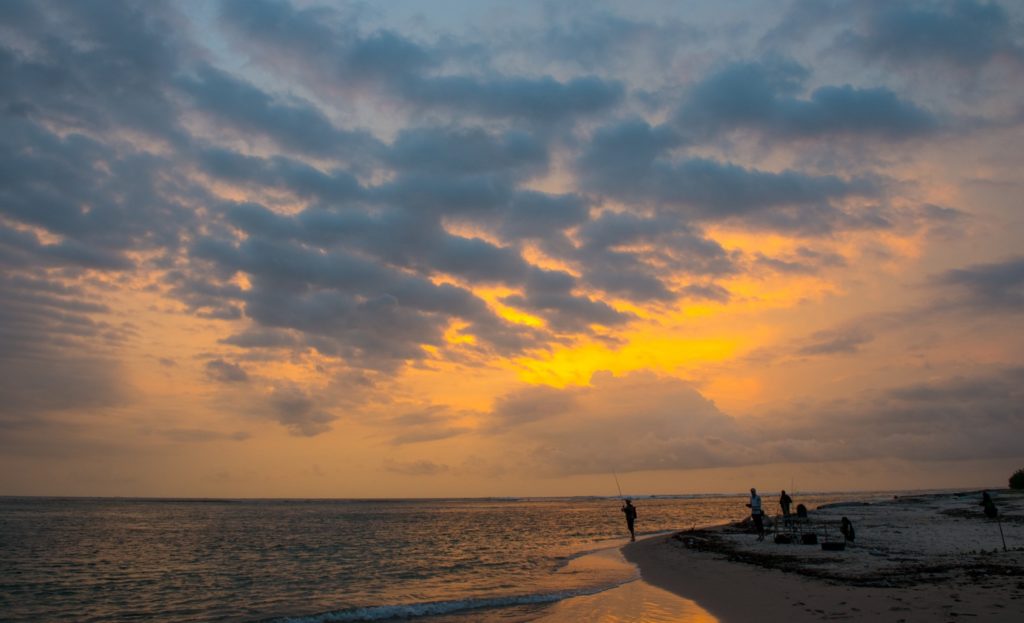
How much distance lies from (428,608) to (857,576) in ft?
42.2

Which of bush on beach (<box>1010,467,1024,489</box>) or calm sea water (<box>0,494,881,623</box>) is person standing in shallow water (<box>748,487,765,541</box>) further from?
bush on beach (<box>1010,467,1024,489</box>)

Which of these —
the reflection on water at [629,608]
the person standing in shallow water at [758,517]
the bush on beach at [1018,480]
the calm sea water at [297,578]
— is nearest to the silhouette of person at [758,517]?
the person standing in shallow water at [758,517]

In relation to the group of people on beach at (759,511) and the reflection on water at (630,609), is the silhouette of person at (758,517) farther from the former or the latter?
the reflection on water at (630,609)

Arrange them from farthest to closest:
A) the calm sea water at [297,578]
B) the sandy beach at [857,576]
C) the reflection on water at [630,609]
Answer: the calm sea water at [297,578] → the reflection on water at [630,609] → the sandy beach at [857,576]

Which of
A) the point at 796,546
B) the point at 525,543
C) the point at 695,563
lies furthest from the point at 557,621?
the point at 525,543

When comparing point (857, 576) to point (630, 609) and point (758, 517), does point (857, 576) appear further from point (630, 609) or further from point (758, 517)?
point (758, 517)

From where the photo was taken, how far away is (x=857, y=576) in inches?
766

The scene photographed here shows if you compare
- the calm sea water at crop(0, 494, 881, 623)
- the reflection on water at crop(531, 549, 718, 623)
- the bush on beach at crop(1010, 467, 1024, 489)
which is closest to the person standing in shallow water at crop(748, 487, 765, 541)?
the calm sea water at crop(0, 494, 881, 623)

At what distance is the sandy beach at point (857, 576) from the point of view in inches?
569

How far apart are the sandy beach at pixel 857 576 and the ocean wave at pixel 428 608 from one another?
3939mm

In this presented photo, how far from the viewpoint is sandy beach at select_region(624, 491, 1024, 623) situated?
1445 cm

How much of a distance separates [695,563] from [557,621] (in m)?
11.6

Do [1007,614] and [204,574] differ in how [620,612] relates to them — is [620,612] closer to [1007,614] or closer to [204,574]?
[1007,614]

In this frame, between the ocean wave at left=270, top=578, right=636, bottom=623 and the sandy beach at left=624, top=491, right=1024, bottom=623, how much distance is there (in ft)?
12.9
